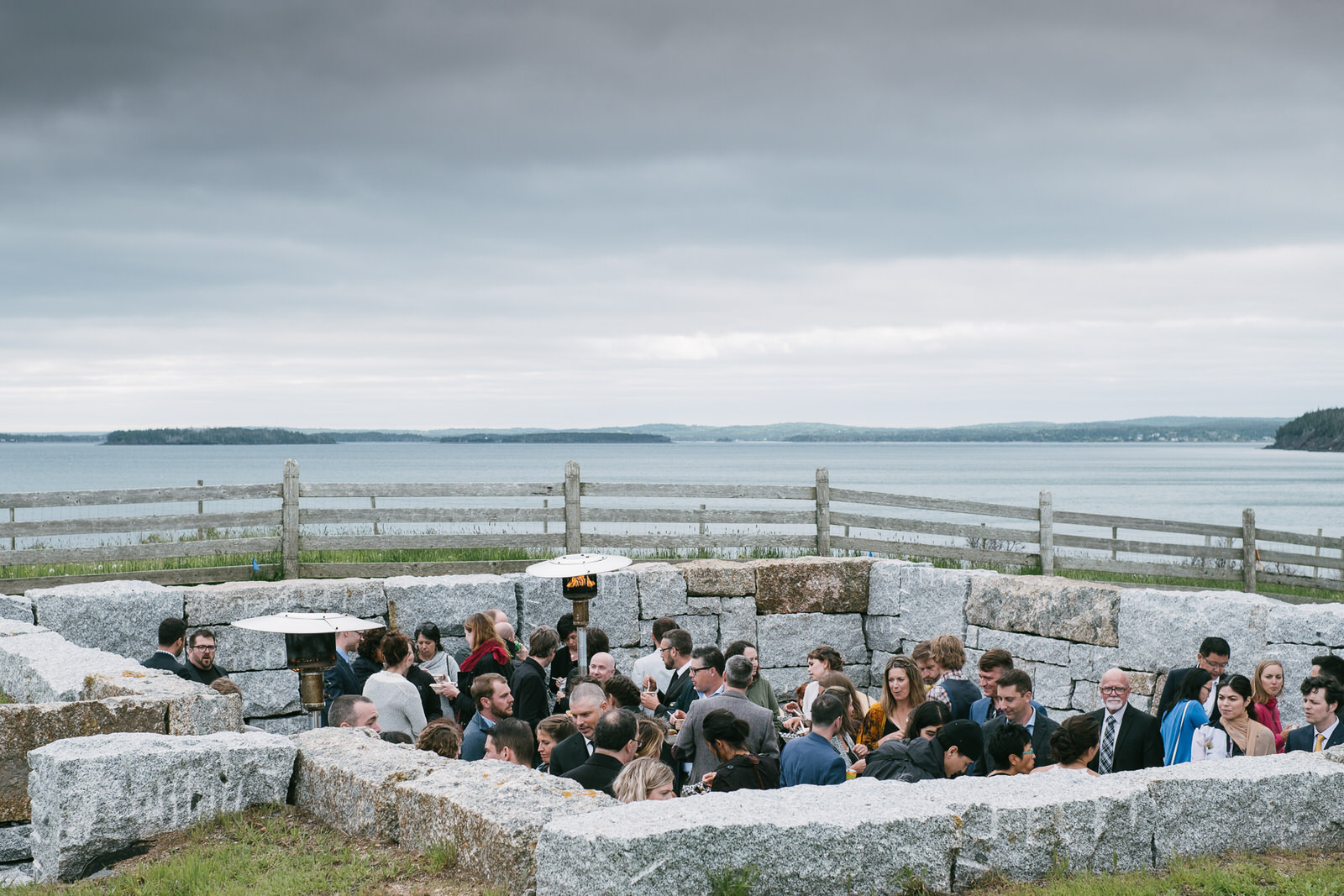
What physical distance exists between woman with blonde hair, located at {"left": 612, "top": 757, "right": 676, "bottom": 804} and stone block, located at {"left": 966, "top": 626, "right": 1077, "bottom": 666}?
16.5 feet

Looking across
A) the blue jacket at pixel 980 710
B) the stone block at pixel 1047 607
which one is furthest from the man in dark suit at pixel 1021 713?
the stone block at pixel 1047 607

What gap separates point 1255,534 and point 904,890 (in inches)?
406

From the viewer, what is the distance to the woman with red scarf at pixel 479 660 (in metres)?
7.95

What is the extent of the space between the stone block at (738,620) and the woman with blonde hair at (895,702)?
423 centimetres

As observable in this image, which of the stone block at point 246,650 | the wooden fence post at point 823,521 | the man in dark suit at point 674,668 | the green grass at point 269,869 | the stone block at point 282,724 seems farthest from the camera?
the wooden fence post at point 823,521

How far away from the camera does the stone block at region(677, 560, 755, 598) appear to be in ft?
35.8

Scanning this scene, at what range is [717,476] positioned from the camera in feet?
338

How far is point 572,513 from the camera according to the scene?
39.1 ft

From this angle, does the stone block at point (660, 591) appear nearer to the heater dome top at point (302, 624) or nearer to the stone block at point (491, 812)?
the heater dome top at point (302, 624)

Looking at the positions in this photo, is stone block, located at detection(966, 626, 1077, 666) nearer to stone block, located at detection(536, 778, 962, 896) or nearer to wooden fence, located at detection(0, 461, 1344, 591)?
wooden fence, located at detection(0, 461, 1344, 591)

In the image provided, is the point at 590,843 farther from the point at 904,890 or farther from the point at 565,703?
the point at 565,703

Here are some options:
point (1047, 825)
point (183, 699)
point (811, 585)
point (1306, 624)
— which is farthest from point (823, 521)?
point (1047, 825)

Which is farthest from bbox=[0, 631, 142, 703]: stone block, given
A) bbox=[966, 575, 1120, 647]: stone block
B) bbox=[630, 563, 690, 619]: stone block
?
bbox=[966, 575, 1120, 647]: stone block

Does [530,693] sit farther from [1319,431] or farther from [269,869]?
[1319,431]
